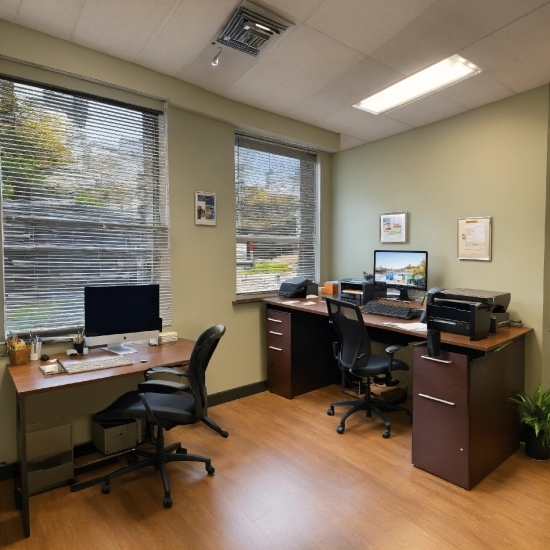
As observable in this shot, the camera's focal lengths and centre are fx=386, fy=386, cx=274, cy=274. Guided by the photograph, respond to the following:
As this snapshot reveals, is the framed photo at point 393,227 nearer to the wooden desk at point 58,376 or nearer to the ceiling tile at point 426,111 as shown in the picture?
the ceiling tile at point 426,111

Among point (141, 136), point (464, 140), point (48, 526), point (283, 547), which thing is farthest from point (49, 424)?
point (464, 140)

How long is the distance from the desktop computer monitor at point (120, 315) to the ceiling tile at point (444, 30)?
233 centimetres

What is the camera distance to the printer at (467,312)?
97.3 inches

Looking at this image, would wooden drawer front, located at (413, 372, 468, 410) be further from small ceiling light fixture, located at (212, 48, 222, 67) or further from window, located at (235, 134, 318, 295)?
small ceiling light fixture, located at (212, 48, 222, 67)

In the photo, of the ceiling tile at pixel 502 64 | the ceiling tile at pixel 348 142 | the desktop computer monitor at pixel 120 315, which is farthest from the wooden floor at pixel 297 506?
the ceiling tile at pixel 348 142

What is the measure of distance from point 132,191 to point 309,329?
209 centimetres

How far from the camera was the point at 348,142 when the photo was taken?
14.1 feet

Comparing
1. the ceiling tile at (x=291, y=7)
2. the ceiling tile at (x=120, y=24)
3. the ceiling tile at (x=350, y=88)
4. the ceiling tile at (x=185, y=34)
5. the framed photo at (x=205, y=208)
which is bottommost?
the framed photo at (x=205, y=208)

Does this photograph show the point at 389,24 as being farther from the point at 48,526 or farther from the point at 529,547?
the point at 48,526

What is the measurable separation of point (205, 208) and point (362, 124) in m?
1.76

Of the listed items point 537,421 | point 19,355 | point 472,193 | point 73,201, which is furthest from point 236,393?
point 472,193

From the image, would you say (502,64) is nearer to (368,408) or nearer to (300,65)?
(300,65)

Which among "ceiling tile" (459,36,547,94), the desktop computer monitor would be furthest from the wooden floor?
"ceiling tile" (459,36,547,94)

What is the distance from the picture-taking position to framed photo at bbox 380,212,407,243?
3.87 metres
